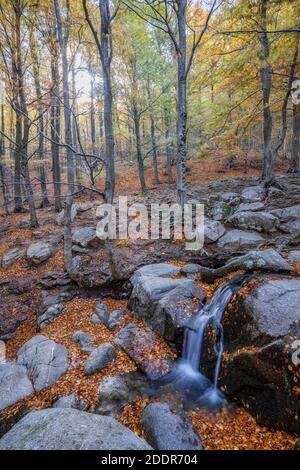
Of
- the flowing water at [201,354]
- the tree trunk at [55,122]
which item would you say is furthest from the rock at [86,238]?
the flowing water at [201,354]

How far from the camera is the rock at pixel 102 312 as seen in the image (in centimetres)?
566

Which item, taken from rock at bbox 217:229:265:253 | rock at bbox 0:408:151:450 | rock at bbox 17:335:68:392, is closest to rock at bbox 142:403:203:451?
rock at bbox 0:408:151:450

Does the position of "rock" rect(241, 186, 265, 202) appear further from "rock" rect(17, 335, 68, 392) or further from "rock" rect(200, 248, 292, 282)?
"rock" rect(17, 335, 68, 392)

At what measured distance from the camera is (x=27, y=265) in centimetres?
801

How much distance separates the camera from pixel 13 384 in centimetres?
426

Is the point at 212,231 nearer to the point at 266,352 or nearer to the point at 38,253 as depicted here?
the point at 266,352

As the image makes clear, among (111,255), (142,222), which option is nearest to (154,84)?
(142,222)

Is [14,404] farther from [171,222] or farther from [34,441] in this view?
[171,222]

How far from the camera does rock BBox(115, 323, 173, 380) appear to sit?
4.39 metres

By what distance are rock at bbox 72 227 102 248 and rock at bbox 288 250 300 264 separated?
18.3 ft

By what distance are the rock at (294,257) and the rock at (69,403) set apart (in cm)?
466

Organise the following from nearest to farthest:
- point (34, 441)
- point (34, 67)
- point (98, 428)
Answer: point (34, 441), point (98, 428), point (34, 67)

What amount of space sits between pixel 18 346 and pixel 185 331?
3685mm

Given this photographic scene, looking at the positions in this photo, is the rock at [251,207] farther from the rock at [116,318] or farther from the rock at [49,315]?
the rock at [49,315]
